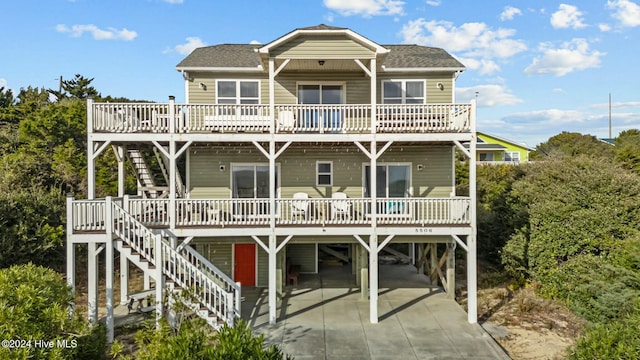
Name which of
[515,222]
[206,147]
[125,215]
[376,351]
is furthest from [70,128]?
[515,222]

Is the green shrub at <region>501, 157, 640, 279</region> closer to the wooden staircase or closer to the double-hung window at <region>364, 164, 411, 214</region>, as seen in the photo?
the double-hung window at <region>364, 164, 411, 214</region>

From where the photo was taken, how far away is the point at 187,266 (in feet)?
36.1

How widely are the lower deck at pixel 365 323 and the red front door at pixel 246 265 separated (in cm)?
73

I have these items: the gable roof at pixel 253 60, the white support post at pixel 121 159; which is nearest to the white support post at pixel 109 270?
the white support post at pixel 121 159

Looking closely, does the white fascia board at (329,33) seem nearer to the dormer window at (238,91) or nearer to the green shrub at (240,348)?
the dormer window at (238,91)

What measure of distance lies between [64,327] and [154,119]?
704 centimetres

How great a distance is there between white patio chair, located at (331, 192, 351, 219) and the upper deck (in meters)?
2.25

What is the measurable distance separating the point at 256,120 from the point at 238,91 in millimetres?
3087

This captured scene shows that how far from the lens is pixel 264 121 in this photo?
499 inches

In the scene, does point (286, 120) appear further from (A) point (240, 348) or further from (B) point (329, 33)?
(A) point (240, 348)

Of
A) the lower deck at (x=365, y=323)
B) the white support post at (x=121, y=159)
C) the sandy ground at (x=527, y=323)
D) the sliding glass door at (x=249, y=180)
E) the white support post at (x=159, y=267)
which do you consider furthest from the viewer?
the sliding glass door at (x=249, y=180)

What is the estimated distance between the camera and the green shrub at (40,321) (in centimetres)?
610

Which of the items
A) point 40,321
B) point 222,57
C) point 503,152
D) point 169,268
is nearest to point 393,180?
point 222,57

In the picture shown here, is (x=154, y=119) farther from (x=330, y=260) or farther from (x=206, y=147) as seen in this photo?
(x=330, y=260)
